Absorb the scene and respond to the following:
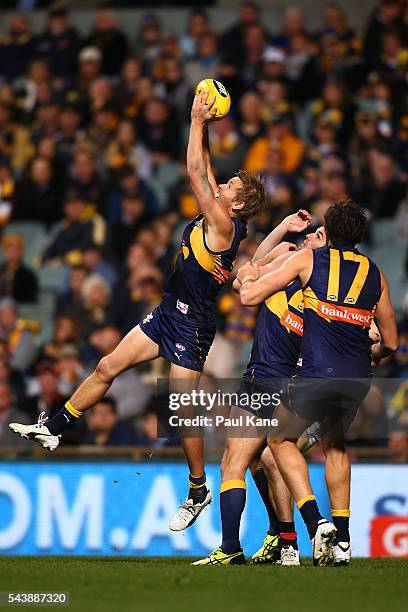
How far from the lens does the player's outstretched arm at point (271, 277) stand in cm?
844

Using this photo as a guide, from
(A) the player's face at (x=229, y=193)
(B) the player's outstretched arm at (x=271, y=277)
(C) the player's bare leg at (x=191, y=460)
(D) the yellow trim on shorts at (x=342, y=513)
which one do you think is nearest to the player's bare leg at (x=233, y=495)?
(C) the player's bare leg at (x=191, y=460)

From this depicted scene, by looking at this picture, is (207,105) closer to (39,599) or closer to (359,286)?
(359,286)

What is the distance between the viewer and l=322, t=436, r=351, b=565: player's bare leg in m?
8.74

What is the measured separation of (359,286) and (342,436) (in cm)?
102

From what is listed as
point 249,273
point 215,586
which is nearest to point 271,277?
point 249,273

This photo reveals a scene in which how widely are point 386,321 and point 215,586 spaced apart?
234 cm

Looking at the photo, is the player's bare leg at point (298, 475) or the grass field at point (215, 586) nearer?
the grass field at point (215, 586)

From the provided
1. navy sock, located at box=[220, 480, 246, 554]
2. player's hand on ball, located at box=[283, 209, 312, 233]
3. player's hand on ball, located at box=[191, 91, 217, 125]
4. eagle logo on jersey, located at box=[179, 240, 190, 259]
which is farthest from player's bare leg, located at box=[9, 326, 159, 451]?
player's hand on ball, located at box=[191, 91, 217, 125]

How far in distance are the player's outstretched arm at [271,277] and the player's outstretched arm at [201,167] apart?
0.61 m

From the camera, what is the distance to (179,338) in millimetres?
9445

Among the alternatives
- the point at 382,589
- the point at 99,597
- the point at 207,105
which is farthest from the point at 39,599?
the point at 207,105

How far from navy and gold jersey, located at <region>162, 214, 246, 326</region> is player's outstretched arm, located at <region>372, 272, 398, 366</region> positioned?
122 cm

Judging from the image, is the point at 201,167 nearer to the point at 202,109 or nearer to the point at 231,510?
the point at 202,109

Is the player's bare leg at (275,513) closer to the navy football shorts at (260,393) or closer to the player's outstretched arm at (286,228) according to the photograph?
the navy football shorts at (260,393)
